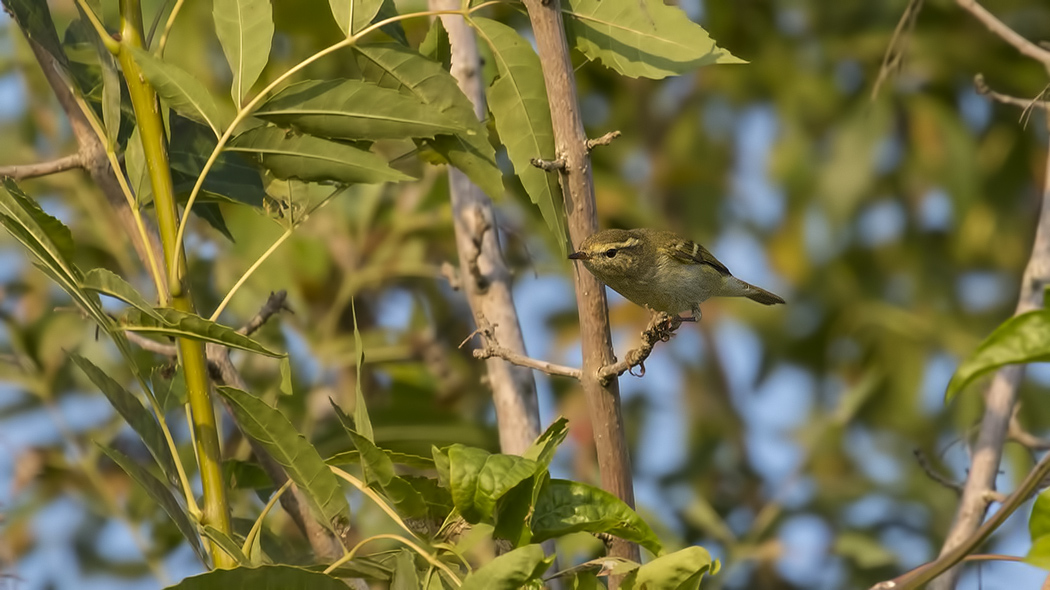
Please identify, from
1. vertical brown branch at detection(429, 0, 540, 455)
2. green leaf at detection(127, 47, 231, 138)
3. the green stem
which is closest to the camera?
green leaf at detection(127, 47, 231, 138)

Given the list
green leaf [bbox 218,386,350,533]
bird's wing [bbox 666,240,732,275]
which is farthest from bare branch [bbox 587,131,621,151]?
bird's wing [bbox 666,240,732,275]

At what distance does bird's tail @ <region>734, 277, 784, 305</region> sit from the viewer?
15.8ft

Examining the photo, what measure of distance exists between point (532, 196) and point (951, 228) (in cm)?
560

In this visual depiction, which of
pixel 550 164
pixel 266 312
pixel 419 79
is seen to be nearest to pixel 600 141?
pixel 550 164

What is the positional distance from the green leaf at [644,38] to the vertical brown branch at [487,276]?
1.02 meters

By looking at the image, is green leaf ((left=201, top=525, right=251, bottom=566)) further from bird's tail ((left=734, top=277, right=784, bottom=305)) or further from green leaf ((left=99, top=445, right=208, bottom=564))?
bird's tail ((left=734, top=277, right=784, bottom=305))

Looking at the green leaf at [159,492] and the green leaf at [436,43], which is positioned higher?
the green leaf at [436,43]

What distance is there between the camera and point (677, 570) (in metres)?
1.76

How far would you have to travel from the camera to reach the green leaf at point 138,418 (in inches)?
71.5

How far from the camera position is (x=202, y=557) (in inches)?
73.2

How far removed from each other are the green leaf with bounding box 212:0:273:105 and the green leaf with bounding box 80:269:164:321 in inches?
17.4

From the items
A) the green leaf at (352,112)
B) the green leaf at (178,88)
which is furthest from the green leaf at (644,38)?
the green leaf at (178,88)

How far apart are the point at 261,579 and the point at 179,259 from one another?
1.96ft

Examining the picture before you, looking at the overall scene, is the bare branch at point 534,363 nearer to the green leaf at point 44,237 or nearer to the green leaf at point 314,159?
Result: the green leaf at point 314,159
